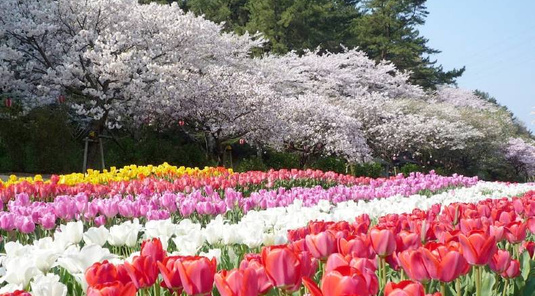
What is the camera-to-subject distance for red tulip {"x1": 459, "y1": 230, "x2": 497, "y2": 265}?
6.28 ft

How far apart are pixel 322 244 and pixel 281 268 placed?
0.60 meters

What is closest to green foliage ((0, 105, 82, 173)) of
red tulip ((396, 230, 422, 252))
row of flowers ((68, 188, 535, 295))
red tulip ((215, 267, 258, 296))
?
row of flowers ((68, 188, 535, 295))

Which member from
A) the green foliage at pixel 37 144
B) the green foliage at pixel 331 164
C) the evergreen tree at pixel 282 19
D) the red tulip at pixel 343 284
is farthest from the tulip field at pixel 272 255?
the evergreen tree at pixel 282 19

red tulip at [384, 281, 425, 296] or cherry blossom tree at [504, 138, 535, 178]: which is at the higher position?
cherry blossom tree at [504, 138, 535, 178]

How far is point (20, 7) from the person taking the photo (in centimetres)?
1775

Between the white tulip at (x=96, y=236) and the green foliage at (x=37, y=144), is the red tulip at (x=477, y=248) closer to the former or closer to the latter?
the white tulip at (x=96, y=236)

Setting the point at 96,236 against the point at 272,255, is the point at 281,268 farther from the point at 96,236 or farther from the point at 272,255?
the point at 96,236

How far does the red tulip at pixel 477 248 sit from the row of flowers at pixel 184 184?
16.2 feet

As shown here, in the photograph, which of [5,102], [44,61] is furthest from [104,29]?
[5,102]

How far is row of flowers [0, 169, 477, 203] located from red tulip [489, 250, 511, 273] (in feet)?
15.8

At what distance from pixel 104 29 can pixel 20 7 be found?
237 cm

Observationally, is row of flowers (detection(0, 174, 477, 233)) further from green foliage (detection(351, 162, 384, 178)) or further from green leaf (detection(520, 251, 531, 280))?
green foliage (detection(351, 162, 384, 178))

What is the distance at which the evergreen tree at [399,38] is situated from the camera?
1586 inches

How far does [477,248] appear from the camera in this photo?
1.91m
